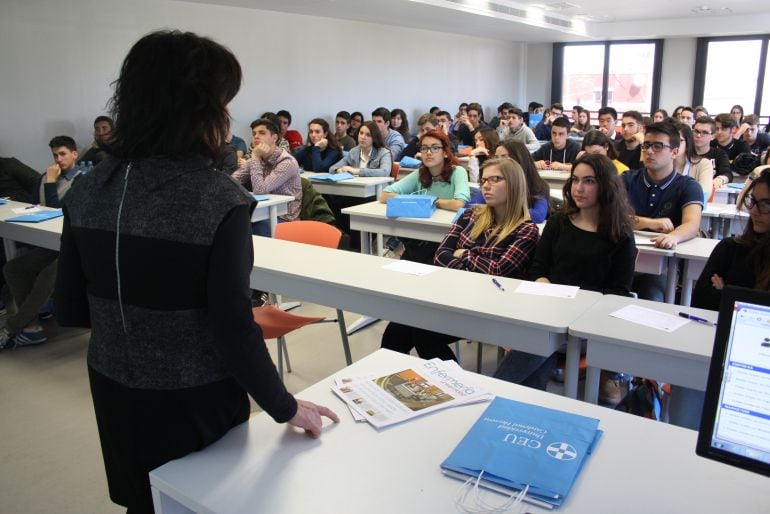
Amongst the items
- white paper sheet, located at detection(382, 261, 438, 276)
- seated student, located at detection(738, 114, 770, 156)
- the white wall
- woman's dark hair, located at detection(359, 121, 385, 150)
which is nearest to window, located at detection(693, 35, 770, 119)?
the white wall

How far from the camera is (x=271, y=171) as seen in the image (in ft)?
16.4

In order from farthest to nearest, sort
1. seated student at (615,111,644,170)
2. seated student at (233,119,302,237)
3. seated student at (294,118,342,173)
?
seated student at (294,118,342,173) → seated student at (615,111,644,170) → seated student at (233,119,302,237)

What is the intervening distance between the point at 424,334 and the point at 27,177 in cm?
438

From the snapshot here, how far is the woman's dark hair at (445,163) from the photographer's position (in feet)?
13.7

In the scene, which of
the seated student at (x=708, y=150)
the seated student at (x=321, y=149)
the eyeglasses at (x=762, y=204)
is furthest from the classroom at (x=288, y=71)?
the seated student at (x=708, y=150)

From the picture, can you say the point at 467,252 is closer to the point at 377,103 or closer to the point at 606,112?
the point at 606,112

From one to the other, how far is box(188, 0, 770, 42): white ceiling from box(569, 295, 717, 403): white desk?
711 cm

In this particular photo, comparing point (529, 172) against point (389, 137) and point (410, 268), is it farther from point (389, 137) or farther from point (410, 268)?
point (389, 137)

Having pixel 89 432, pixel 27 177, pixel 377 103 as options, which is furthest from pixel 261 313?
pixel 377 103

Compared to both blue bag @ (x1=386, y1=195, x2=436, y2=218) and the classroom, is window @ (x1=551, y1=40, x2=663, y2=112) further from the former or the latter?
blue bag @ (x1=386, y1=195, x2=436, y2=218)

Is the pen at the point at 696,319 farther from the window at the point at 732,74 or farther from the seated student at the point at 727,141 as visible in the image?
the window at the point at 732,74

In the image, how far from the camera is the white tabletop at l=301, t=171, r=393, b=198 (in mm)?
5809

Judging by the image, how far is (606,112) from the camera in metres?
8.37

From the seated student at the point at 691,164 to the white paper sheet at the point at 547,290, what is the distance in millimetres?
2222
